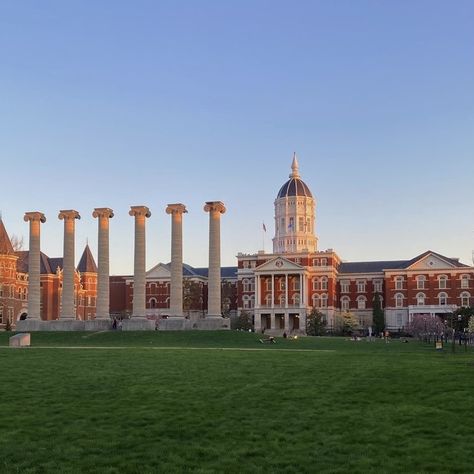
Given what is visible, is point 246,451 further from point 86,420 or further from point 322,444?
point 86,420

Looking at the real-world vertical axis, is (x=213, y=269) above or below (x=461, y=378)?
above

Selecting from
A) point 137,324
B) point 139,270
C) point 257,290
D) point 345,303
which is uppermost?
point 139,270

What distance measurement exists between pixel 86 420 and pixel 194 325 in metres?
61.4

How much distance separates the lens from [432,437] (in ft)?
58.9

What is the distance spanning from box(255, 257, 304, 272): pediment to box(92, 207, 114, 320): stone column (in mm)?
55733

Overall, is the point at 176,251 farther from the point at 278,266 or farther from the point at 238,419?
the point at 238,419

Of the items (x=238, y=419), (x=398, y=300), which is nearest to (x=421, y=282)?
(x=398, y=300)

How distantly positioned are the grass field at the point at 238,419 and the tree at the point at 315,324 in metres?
89.4

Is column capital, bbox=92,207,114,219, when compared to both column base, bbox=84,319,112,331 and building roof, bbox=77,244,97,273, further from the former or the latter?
building roof, bbox=77,244,97,273

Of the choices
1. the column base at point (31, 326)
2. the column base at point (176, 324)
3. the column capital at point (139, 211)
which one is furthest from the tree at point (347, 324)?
the column base at point (31, 326)

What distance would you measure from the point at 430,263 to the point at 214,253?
6712cm

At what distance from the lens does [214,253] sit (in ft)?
265

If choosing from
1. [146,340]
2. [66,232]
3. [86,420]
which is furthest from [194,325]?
[86,420]

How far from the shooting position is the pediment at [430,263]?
133 m
